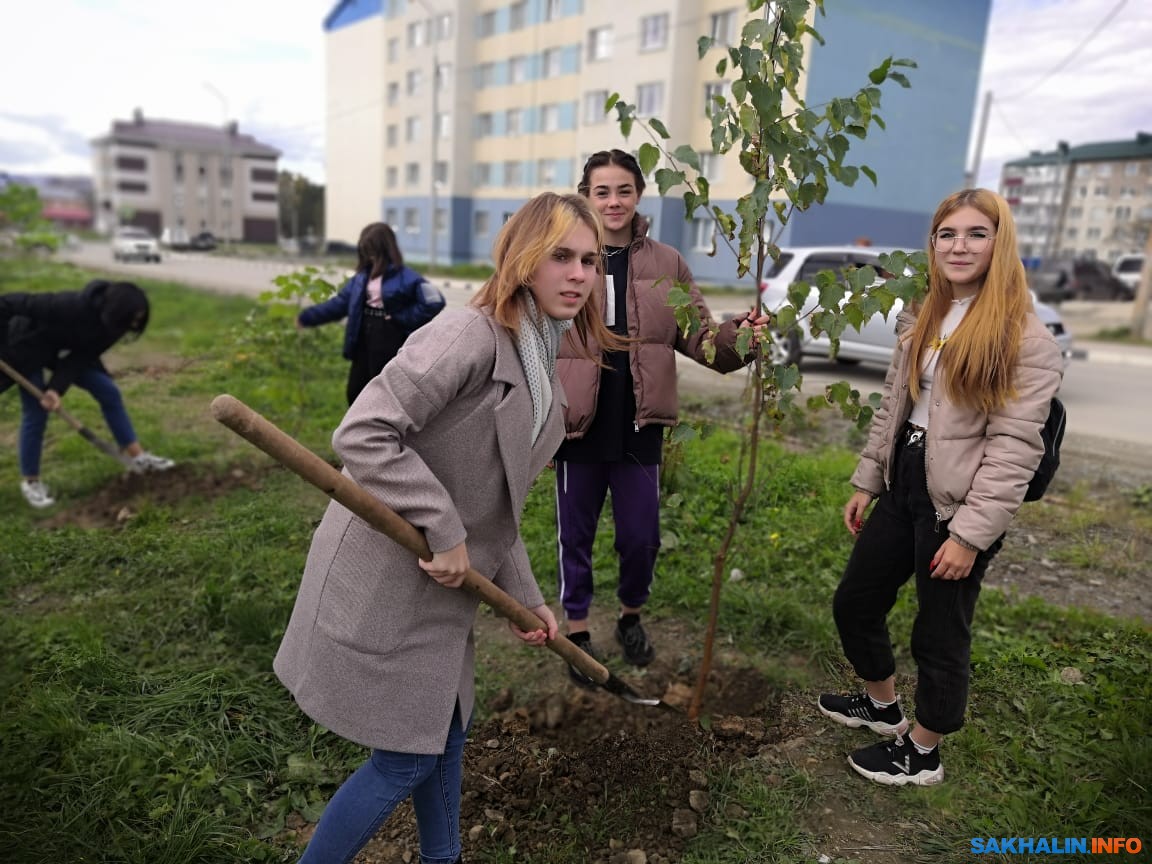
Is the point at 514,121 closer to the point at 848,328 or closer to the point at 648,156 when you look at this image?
the point at 848,328

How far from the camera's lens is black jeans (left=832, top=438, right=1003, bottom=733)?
2.18 meters

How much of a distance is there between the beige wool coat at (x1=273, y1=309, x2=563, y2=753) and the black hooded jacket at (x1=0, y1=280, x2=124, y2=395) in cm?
374

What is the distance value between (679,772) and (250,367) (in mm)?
6945

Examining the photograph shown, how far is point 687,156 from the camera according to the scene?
209 cm

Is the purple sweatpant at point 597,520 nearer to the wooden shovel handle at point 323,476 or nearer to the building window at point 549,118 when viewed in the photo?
the wooden shovel handle at point 323,476

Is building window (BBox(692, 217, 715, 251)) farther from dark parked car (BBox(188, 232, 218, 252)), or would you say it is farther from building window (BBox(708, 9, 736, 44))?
dark parked car (BBox(188, 232, 218, 252))

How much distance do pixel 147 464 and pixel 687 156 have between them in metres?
4.40

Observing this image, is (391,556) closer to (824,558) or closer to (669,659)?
(669,659)

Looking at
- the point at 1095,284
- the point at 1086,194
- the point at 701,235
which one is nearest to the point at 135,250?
the point at 701,235

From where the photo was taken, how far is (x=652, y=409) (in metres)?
2.76

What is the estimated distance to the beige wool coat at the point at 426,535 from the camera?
1525 millimetres

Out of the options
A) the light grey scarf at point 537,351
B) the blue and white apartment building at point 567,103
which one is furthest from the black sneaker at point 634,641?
the blue and white apartment building at point 567,103

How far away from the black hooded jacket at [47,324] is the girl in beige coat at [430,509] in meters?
3.72

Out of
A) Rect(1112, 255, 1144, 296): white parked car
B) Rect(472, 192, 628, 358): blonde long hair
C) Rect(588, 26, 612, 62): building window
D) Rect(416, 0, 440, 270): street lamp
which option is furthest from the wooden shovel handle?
Rect(1112, 255, 1144, 296): white parked car
